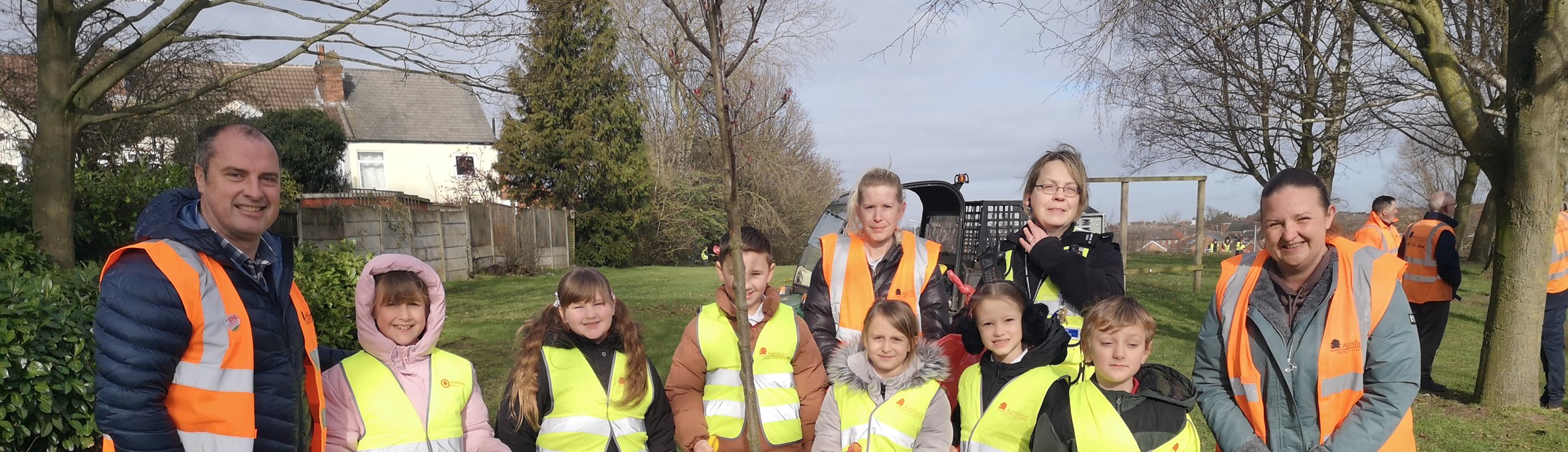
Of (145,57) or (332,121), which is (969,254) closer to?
(145,57)

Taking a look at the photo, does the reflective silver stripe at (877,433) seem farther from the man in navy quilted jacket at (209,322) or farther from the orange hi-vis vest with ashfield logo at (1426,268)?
the orange hi-vis vest with ashfield logo at (1426,268)

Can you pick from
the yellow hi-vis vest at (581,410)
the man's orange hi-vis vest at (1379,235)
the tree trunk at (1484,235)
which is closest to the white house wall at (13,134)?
the yellow hi-vis vest at (581,410)

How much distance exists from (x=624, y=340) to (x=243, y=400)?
1.28 metres

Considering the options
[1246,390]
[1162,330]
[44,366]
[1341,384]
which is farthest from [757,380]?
[1162,330]

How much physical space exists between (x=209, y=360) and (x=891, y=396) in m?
2.06

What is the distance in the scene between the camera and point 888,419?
2.94 m

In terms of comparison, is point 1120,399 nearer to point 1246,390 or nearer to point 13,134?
point 1246,390

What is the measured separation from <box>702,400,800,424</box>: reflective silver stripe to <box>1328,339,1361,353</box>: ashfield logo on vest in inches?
72.7

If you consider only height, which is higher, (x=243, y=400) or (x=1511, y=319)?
(x=243, y=400)

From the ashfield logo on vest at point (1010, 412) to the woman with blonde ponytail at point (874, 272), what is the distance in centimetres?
59

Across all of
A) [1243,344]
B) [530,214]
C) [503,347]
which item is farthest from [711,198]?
[1243,344]

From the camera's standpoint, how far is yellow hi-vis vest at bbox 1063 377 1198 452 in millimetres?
2568

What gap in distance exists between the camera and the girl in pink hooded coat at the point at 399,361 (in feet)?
9.02

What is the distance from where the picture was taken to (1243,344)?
105 inches
